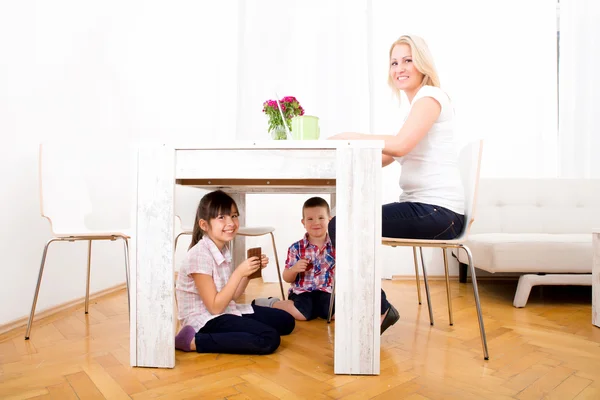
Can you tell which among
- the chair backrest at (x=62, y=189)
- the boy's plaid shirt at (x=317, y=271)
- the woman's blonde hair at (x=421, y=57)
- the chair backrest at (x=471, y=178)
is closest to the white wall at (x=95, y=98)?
the chair backrest at (x=62, y=189)

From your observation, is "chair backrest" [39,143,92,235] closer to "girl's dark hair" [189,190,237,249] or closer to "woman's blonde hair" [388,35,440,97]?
"girl's dark hair" [189,190,237,249]

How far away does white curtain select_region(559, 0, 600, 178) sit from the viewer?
9.62ft

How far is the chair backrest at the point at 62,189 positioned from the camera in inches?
66.6

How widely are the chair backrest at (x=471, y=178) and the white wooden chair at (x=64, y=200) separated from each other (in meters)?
1.30

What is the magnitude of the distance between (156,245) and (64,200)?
2.89 feet

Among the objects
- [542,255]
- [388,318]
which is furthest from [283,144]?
[542,255]

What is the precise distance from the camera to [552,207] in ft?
8.93

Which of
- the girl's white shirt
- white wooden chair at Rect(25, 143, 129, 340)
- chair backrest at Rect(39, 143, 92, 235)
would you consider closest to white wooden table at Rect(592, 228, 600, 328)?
the girl's white shirt

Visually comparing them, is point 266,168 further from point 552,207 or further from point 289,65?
point 552,207

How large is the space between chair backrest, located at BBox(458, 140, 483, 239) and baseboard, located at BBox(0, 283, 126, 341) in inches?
71.7

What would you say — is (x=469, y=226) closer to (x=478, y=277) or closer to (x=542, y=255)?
(x=542, y=255)

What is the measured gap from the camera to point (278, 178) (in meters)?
1.24

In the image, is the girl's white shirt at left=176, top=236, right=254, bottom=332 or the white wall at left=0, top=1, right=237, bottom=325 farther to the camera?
the white wall at left=0, top=1, right=237, bottom=325

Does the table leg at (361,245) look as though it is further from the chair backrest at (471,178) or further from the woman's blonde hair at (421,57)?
the woman's blonde hair at (421,57)
